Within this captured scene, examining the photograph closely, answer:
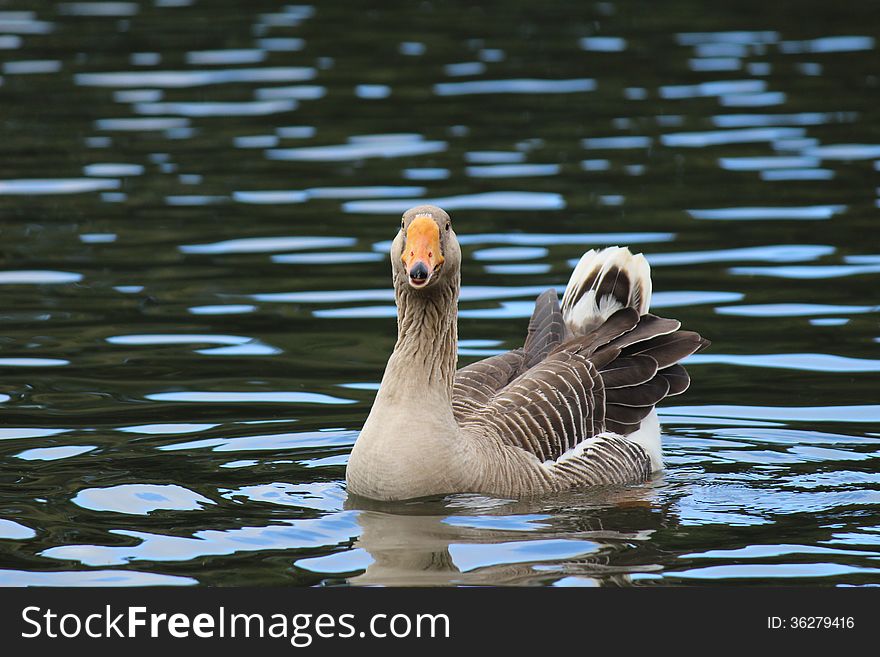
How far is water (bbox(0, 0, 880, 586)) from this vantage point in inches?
374

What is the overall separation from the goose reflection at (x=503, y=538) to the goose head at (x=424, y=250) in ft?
4.53

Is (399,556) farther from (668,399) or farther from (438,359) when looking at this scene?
(668,399)

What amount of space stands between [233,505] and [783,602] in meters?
3.58

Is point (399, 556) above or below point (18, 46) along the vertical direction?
below

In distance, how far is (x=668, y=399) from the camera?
13.3 meters

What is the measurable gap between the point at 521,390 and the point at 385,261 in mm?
6255

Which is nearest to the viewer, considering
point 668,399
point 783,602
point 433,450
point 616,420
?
point 783,602

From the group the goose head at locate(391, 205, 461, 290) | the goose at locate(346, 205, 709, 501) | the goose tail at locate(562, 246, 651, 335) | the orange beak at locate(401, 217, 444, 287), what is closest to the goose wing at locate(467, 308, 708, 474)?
the goose at locate(346, 205, 709, 501)

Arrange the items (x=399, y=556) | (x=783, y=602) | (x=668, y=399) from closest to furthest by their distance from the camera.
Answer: (x=783, y=602)
(x=399, y=556)
(x=668, y=399)

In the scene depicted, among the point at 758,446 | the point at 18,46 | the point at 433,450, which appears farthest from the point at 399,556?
the point at 18,46

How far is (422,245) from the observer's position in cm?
953

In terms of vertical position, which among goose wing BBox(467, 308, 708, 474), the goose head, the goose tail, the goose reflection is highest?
the goose head

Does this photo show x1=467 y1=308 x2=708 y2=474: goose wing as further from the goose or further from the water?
the water

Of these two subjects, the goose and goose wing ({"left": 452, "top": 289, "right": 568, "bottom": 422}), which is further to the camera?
goose wing ({"left": 452, "top": 289, "right": 568, "bottom": 422})
